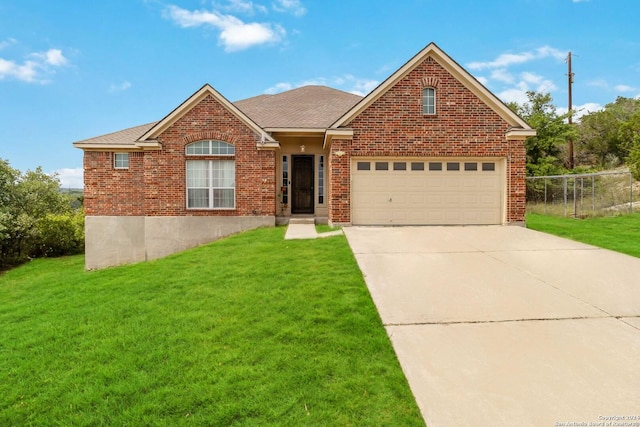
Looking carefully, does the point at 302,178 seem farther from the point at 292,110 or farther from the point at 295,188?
the point at 292,110

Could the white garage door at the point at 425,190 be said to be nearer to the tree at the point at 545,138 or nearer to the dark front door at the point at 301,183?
the dark front door at the point at 301,183

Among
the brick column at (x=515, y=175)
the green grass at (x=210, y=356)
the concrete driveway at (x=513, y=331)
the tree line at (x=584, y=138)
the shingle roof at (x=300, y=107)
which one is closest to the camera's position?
the concrete driveway at (x=513, y=331)

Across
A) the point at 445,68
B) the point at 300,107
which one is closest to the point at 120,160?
the point at 300,107

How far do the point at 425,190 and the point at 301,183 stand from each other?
510 centimetres

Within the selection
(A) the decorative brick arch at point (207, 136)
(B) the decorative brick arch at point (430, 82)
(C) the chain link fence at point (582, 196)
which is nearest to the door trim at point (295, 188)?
(A) the decorative brick arch at point (207, 136)

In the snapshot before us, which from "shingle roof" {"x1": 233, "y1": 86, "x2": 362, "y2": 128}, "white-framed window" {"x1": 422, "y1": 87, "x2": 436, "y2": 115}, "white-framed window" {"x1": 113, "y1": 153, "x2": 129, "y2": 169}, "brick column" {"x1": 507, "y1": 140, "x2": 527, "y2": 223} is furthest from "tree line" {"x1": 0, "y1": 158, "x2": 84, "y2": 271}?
"brick column" {"x1": 507, "y1": 140, "x2": 527, "y2": 223}

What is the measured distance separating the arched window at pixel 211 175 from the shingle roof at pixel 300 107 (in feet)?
6.93

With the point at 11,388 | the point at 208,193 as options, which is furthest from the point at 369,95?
the point at 11,388

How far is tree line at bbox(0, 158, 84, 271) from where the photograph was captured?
21281mm

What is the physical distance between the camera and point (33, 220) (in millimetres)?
22844

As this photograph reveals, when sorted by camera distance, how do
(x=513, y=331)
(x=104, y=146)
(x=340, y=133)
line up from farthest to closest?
1. (x=104, y=146)
2. (x=340, y=133)
3. (x=513, y=331)

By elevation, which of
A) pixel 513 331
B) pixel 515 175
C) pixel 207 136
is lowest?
pixel 513 331

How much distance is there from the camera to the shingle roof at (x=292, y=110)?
47.1 ft

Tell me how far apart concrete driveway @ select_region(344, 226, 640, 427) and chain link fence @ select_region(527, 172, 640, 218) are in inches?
421
